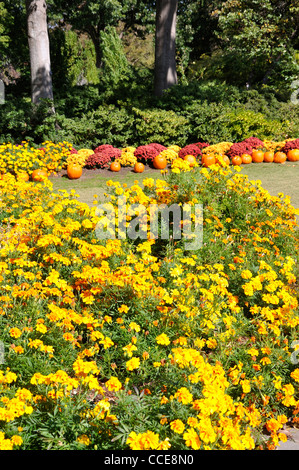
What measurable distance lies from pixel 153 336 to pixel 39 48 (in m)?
8.99

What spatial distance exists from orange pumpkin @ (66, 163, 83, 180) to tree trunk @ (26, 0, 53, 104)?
253cm

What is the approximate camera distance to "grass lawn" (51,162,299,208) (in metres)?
7.02

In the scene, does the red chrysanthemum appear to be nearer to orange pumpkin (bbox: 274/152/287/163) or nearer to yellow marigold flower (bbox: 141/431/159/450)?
orange pumpkin (bbox: 274/152/287/163)

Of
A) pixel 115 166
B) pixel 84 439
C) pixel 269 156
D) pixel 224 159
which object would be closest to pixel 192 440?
pixel 84 439

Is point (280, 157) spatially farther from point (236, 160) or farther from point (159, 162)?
point (159, 162)

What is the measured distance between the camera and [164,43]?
37.8 ft

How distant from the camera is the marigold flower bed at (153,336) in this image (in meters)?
1.95

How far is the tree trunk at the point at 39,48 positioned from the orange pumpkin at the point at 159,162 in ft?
11.0

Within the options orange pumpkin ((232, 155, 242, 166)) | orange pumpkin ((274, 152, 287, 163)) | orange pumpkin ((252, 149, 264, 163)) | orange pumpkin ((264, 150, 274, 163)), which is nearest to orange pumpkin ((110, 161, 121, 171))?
orange pumpkin ((232, 155, 242, 166))

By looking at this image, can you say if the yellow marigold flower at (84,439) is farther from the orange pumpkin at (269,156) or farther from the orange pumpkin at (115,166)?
the orange pumpkin at (269,156)
